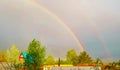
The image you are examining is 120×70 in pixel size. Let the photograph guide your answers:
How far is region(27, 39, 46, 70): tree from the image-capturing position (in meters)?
72.6

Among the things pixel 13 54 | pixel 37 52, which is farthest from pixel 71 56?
pixel 37 52

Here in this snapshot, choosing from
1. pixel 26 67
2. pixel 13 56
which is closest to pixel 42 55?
pixel 26 67

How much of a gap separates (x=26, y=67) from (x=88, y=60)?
168 ft

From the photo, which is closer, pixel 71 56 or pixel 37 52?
pixel 37 52

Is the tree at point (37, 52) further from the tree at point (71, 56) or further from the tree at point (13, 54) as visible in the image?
the tree at point (71, 56)

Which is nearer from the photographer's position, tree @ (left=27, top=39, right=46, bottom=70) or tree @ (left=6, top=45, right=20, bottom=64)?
tree @ (left=27, top=39, right=46, bottom=70)

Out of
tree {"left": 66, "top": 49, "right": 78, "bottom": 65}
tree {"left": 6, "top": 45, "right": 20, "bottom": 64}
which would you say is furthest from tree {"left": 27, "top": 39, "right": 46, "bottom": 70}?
tree {"left": 66, "top": 49, "right": 78, "bottom": 65}

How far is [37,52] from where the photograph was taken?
7269 centimetres

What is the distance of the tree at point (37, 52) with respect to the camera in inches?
2857

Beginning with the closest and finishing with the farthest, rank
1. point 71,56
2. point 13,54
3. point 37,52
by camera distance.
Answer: point 37,52 < point 13,54 < point 71,56

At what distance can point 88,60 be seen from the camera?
4870 inches

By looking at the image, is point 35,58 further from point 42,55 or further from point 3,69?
point 3,69

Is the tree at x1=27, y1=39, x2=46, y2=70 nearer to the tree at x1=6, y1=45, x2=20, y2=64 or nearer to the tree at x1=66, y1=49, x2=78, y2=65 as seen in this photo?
the tree at x1=6, y1=45, x2=20, y2=64

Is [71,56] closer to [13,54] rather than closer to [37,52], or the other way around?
[13,54]
